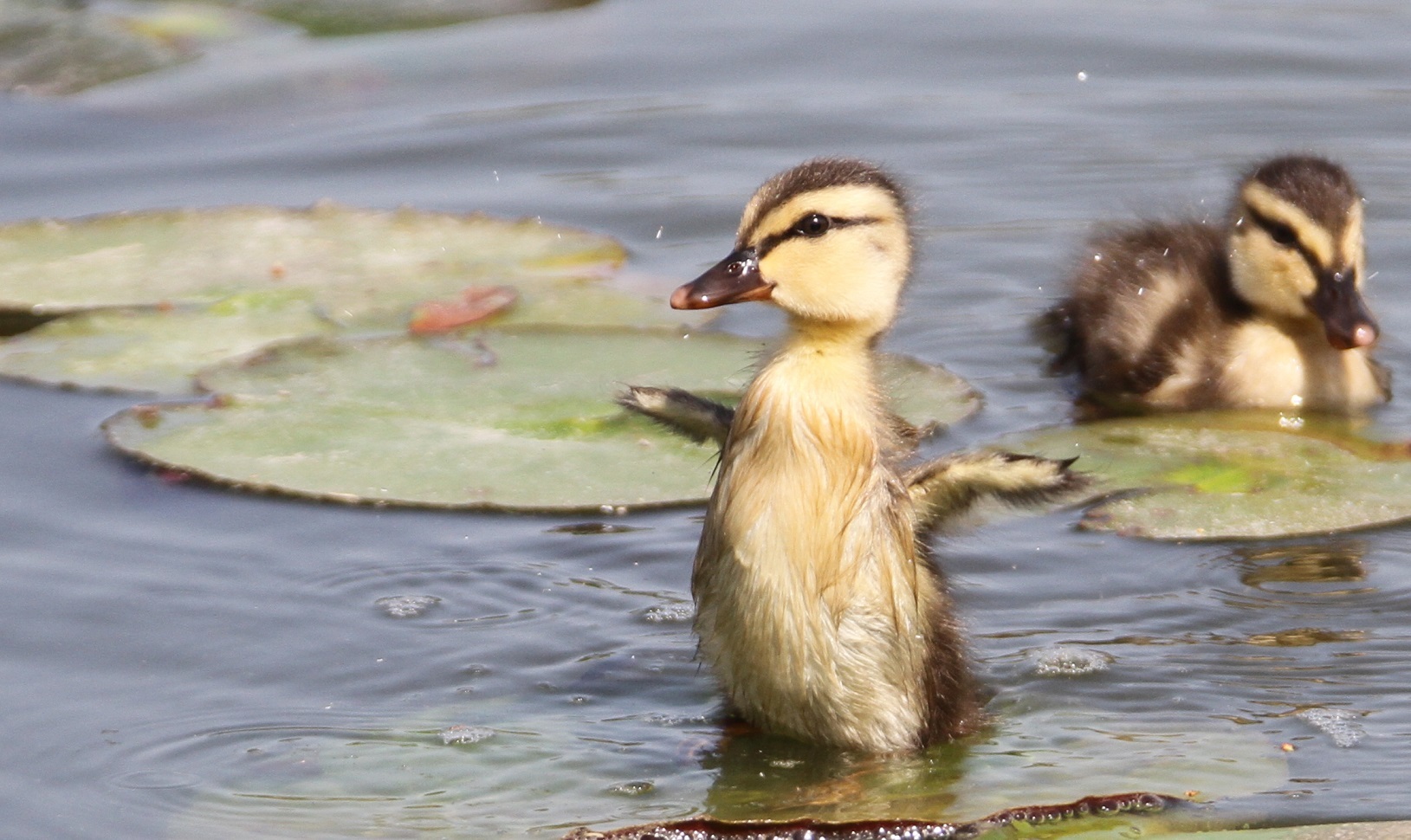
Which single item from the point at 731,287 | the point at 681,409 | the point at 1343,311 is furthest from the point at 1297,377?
the point at 731,287

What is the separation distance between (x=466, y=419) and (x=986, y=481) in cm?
214

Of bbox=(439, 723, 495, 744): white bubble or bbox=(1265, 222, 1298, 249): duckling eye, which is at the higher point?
bbox=(1265, 222, 1298, 249): duckling eye

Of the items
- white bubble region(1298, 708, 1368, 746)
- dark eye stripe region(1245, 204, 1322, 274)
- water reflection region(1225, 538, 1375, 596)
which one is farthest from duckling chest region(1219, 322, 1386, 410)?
white bubble region(1298, 708, 1368, 746)

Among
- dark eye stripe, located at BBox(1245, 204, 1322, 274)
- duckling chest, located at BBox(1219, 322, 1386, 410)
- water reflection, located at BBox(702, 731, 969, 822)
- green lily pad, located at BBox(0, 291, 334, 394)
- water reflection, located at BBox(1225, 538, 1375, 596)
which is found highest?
dark eye stripe, located at BBox(1245, 204, 1322, 274)

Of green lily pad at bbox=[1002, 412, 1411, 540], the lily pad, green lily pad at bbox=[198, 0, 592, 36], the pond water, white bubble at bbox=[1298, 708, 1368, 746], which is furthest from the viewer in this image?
green lily pad at bbox=[198, 0, 592, 36]

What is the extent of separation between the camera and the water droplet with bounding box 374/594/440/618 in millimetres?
5145

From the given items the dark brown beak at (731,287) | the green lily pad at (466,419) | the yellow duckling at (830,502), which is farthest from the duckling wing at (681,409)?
the green lily pad at (466,419)

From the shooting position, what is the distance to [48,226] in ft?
24.7

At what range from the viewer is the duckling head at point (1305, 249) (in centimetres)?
654

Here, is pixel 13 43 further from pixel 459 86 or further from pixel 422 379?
pixel 422 379

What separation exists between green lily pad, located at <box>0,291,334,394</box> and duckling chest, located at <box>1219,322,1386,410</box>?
289 centimetres

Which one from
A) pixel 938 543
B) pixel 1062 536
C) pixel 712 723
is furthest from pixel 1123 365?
pixel 712 723

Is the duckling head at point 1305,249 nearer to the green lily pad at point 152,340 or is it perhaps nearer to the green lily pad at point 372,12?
the green lily pad at point 152,340

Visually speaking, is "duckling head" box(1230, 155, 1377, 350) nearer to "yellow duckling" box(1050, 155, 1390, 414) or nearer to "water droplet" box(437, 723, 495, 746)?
"yellow duckling" box(1050, 155, 1390, 414)
